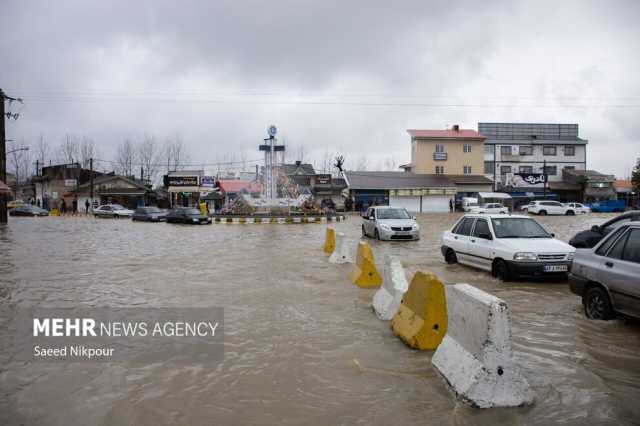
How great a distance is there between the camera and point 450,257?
12.5 m

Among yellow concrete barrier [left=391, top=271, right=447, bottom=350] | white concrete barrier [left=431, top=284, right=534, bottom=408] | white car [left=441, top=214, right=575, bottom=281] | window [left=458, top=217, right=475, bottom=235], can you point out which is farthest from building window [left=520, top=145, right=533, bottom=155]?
white concrete barrier [left=431, top=284, right=534, bottom=408]

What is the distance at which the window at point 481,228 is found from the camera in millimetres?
10812

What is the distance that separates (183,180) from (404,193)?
1164 inches

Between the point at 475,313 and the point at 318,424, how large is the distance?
1.64m

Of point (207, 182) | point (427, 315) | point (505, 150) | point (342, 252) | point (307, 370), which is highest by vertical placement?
point (505, 150)

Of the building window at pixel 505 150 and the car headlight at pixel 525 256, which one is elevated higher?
the building window at pixel 505 150

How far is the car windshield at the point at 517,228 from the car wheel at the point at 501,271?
2.30ft

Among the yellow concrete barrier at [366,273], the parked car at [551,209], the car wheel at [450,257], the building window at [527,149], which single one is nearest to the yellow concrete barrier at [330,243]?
the car wheel at [450,257]

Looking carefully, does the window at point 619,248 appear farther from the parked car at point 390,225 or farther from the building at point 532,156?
the building at point 532,156

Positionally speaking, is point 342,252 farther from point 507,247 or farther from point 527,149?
point 527,149

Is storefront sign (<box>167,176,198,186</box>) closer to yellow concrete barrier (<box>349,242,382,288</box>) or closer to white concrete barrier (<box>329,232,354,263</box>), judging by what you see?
white concrete barrier (<box>329,232,354,263</box>)

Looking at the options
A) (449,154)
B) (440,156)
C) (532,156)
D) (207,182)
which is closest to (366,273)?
(440,156)

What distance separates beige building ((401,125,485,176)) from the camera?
5903 cm

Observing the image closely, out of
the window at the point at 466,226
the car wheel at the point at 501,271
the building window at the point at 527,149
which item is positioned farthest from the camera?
the building window at the point at 527,149
